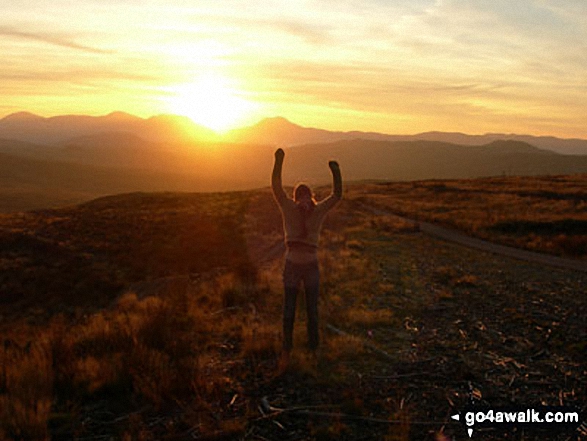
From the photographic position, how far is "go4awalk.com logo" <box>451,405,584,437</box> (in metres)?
5.02

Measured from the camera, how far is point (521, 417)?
17.1ft

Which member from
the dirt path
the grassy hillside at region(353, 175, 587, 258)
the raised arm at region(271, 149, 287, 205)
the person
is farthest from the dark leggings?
the grassy hillside at region(353, 175, 587, 258)

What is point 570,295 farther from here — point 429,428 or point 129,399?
point 129,399

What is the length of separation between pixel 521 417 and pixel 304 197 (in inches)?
148

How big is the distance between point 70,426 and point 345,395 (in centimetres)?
316

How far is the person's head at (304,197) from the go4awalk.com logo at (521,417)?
3175 millimetres

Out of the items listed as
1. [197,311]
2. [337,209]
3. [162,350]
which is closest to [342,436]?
[162,350]

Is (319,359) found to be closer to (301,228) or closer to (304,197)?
(301,228)

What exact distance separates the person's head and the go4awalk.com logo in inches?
125

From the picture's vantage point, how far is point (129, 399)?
570 cm

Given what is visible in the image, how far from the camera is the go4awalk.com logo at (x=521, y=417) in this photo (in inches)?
198

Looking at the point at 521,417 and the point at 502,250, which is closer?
the point at 521,417

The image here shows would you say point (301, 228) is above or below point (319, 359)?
above

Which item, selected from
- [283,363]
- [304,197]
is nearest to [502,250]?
[304,197]
